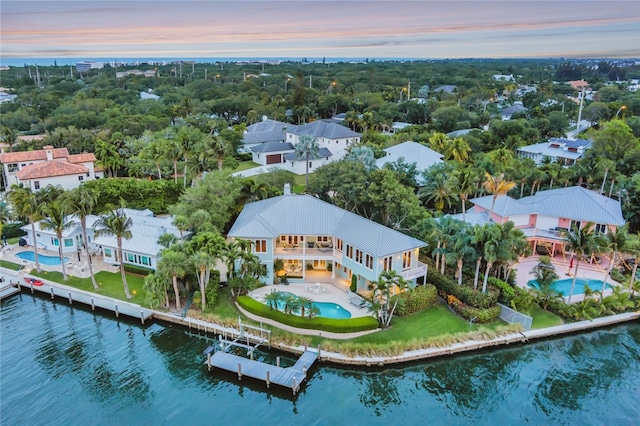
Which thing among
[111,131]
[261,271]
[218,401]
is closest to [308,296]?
[261,271]

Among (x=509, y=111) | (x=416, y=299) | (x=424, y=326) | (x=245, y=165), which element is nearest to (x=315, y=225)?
(x=416, y=299)

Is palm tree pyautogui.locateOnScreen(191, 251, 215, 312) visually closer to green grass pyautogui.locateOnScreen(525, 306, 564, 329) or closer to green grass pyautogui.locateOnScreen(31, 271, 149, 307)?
green grass pyautogui.locateOnScreen(31, 271, 149, 307)

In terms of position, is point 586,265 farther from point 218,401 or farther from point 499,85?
point 499,85

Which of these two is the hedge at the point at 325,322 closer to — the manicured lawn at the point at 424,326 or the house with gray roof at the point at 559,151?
the manicured lawn at the point at 424,326

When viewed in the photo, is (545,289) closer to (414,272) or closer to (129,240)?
(414,272)

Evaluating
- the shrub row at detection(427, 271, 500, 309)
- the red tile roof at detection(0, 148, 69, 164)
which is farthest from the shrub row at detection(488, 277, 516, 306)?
the red tile roof at detection(0, 148, 69, 164)

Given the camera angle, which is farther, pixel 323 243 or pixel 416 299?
pixel 323 243
